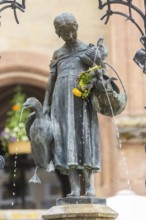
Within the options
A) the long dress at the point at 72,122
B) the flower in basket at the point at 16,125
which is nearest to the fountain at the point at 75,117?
the long dress at the point at 72,122

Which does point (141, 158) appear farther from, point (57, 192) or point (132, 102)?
point (57, 192)

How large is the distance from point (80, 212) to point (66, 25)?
4.52 feet

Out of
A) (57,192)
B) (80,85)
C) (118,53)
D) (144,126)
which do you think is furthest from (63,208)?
(57,192)

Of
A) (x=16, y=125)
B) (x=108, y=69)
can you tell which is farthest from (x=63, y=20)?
(x=16, y=125)

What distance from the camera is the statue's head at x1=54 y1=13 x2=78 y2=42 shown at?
531 centimetres

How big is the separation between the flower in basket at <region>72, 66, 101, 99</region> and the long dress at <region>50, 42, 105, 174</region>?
69mm

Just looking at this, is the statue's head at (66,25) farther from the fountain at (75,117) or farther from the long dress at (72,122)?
the long dress at (72,122)

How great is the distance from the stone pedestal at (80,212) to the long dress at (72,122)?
30 cm

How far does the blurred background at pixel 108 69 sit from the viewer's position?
399 inches

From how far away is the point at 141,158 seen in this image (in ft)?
33.4

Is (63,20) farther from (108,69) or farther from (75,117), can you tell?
(108,69)

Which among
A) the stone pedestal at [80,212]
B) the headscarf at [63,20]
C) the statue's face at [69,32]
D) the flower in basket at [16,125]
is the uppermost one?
the flower in basket at [16,125]

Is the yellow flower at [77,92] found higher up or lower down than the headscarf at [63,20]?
lower down

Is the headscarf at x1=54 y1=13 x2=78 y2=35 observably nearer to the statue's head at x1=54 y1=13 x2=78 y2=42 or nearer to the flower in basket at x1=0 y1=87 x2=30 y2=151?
the statue's head at x1=54 y1=13 x2=78 y2=42
